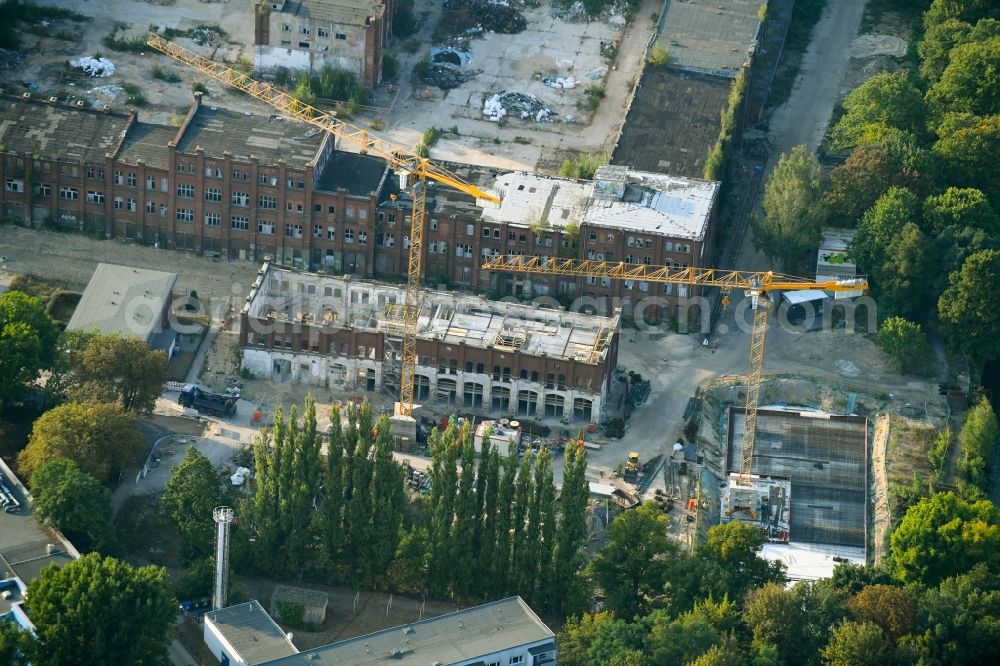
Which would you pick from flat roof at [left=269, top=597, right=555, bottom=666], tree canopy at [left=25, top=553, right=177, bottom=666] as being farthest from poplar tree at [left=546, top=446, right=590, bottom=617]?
tree canopy at [left=25, top=553, right=177, bottom=666]

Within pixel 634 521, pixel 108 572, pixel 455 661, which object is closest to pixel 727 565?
pixel 634 521

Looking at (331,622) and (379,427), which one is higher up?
(379,427)

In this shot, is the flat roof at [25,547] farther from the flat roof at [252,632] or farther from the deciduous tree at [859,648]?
the deciduous tree at [859,648]

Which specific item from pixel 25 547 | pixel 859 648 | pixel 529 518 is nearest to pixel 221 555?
pixel 25 547

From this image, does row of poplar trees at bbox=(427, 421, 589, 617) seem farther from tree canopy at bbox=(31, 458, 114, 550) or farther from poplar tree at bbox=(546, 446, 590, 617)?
tree canopy at bbox=(31, 458, 114, 550)

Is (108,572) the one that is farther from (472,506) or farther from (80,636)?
(472,506)

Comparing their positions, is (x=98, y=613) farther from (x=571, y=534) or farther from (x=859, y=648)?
(x=859, y=648)
